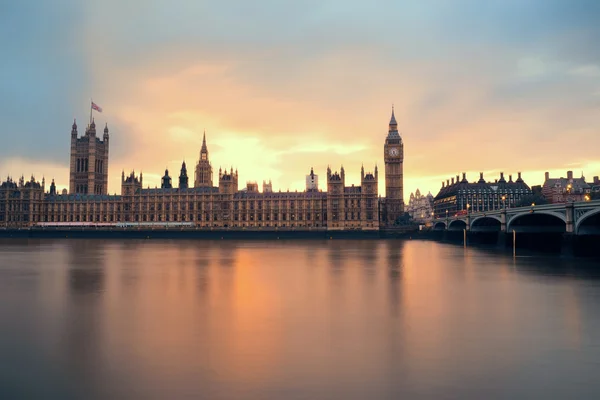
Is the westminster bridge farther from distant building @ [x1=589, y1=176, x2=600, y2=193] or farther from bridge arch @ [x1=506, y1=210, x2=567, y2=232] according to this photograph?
distant building @ [x1=589, y1=176, x2=600, y2=193]

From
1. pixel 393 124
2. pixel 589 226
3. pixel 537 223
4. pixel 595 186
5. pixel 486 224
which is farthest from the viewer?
pixel 393 124

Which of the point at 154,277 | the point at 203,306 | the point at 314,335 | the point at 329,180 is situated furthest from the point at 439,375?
the point at 329,180

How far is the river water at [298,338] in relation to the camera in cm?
1376

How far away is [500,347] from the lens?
17859 millimetres

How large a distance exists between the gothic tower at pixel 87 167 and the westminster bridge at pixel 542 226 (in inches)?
5693

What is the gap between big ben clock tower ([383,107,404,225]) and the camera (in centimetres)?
16262

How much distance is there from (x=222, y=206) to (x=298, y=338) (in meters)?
142

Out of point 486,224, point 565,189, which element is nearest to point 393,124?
point 565,189

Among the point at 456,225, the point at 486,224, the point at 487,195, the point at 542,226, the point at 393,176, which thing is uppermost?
the point at 393,176

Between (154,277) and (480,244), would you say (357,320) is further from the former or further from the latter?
(480,244)

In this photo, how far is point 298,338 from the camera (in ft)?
62.7

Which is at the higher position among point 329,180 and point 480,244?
point 329,180

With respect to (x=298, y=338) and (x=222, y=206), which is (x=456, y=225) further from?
(x=298, y=338)

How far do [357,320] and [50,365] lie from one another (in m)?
13.2
